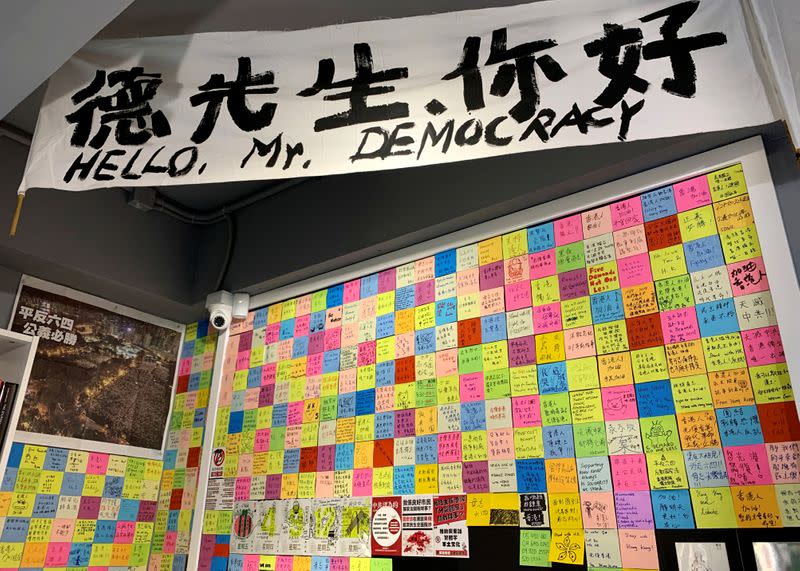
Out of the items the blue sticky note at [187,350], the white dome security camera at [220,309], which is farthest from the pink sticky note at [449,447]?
the blue sticky note at [187,350]

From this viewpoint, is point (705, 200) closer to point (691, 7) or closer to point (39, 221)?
point (691, 7)

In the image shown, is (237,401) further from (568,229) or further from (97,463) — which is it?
(568,229)

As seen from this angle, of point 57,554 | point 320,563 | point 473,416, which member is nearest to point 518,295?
point 473,416

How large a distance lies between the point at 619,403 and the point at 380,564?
730 mm

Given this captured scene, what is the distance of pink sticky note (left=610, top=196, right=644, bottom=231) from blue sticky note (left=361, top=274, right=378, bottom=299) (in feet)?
2.37

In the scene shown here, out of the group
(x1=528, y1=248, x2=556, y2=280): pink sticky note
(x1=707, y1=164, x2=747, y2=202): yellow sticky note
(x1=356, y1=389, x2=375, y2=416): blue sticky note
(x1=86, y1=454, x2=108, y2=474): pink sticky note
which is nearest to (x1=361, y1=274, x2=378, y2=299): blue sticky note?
(x1=356, y1=389, x2=375, y2=416): blue sticky note

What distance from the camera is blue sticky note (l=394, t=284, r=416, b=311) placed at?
1.80 m

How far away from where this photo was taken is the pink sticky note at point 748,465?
3.84 feet

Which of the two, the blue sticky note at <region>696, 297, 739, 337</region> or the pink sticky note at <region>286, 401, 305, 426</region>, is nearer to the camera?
the blue sticky note at <region>696, 297, 739, 337</region>

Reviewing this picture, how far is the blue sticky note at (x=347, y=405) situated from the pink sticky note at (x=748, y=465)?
97cm

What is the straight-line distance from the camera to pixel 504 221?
1.70 metres

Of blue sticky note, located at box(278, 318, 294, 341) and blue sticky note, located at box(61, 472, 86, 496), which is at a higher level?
blue sticky note, located at box(278, 318, 294, 341)

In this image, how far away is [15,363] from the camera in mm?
1800

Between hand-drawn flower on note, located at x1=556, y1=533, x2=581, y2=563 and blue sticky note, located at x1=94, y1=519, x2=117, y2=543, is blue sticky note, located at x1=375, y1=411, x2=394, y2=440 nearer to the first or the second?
hand-drawn flower on note, located at x1=556, y1=533, x2=581, y2=563
